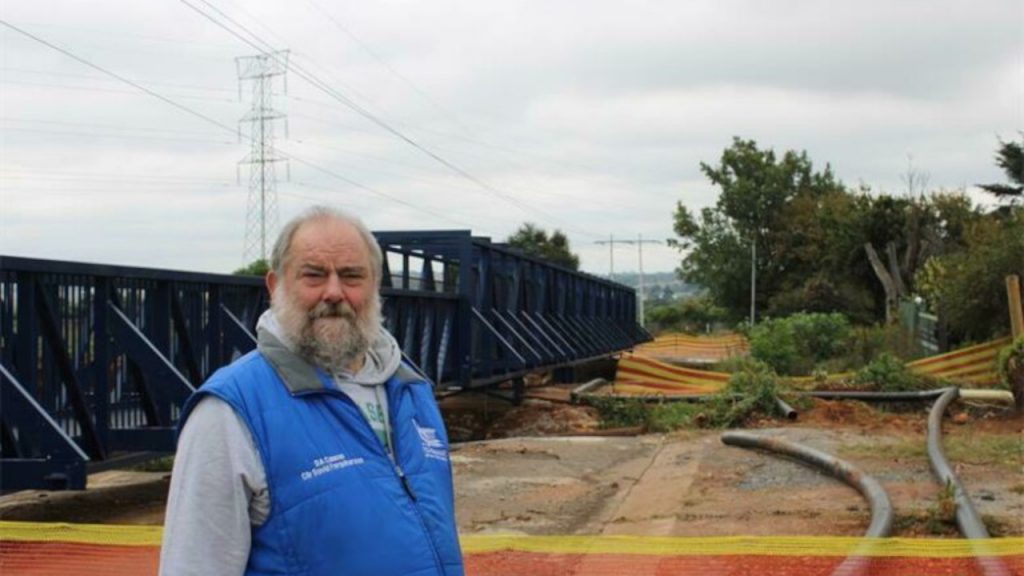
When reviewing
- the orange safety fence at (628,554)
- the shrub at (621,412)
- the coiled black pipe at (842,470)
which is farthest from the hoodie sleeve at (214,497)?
→ the shrub at (621,412)

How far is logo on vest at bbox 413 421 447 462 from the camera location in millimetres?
2494

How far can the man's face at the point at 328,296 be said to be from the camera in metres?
2.43

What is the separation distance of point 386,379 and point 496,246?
15.8m

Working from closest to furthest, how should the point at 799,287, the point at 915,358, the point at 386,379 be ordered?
1. the point at 386,379
2. the point at 915,358
3. the point at 799,287

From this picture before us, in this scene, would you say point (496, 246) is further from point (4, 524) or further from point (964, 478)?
point (4, 524)

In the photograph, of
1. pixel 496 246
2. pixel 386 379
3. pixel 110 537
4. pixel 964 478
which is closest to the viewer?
pixel 386 379

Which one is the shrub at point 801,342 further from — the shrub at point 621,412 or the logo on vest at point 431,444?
the logo on vest at point 431,444

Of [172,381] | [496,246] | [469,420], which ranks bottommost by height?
[469,420]

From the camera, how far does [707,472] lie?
10508 mm

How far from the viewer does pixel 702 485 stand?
976 cm

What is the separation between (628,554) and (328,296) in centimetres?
384

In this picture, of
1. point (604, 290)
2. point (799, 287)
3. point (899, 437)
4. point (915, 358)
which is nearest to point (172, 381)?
point (899, 437)

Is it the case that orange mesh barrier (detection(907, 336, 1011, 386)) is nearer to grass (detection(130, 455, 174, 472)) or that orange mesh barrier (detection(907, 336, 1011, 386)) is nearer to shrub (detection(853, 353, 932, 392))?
shrub (detection(853, 353, 932, 392))

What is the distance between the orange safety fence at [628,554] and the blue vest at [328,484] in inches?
132
